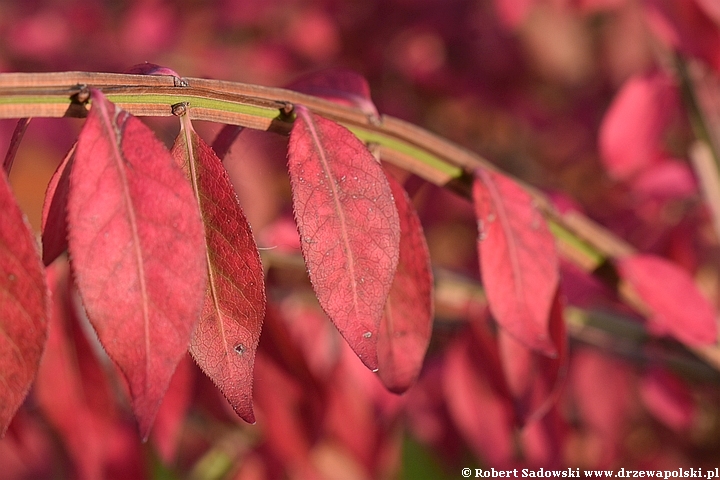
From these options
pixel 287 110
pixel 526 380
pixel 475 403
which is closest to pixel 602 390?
pixel 475 403

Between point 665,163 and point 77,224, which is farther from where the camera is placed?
point 665,163

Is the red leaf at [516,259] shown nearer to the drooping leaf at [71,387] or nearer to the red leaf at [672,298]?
the red leaf at [672,298]

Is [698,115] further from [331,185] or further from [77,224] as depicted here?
[77,224]

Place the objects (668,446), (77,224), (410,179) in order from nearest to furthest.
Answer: (77,224) → (410,179) → (668,446)

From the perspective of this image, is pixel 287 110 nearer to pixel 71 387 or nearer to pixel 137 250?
pixel 137 250

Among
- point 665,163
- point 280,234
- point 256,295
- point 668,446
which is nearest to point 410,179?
point 280,234

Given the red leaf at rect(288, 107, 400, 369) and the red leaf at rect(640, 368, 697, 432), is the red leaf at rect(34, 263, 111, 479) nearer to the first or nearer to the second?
the red leaf at rect(288, 107, 400, 369)

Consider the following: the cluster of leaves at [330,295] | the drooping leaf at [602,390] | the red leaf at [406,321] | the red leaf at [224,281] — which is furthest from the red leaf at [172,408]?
the drooping leaf at [602,390]
